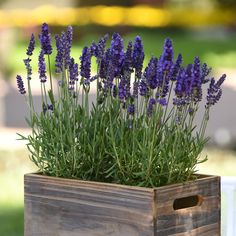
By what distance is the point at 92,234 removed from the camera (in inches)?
79.4

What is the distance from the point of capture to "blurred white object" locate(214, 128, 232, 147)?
8664 mm

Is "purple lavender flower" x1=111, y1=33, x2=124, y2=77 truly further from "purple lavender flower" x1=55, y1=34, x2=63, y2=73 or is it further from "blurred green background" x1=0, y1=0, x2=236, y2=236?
"blurred green background" x1=0, y1=0, x2=236, y2=236

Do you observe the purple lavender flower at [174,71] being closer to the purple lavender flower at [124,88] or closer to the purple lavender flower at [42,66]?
the purple lavender flower at [124,88]

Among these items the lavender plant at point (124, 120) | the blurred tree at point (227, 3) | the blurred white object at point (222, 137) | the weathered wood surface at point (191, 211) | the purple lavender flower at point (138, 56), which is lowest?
the weathered wood surface at point (191, 211)

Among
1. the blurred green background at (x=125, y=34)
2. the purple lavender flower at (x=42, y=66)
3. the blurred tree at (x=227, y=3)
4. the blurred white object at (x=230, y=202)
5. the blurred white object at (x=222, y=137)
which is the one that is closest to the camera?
the purple lavender flower at (x=42, y=66)

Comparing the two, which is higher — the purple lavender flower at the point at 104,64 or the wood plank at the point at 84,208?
the purple lavender flower at the point at 104,64

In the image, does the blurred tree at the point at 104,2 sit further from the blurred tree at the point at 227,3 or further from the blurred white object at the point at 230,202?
the blurred white object at the point at 230,202

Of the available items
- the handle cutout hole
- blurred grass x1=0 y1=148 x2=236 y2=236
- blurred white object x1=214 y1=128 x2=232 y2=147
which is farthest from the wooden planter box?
blurred white object x1=214 y1=128 x2=232 y2=147

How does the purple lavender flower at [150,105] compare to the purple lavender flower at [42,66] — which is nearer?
the purple lavender flower at [150,105]

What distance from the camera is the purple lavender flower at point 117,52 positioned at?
2.02m

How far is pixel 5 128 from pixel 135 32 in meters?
3.47

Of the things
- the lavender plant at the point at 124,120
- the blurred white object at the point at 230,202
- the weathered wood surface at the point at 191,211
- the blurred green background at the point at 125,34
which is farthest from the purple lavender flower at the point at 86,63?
the blurred green background at the point at 125,34

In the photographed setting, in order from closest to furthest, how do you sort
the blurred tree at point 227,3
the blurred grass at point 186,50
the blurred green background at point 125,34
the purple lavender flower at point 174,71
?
1. the purple lavender flower at point 174,71
2. the blurred green background at point 125,34
3. the blurred grass at point 186,50
4. the blurred tree at point 227,3

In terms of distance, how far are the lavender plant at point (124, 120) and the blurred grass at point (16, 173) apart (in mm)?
2846
